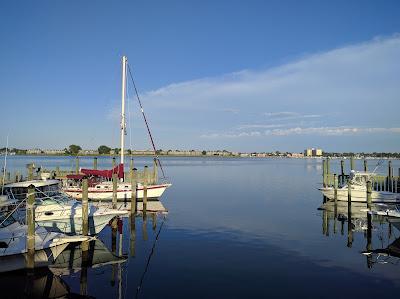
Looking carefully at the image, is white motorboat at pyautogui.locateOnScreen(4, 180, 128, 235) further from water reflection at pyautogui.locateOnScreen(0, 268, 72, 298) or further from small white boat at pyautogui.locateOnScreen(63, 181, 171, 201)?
small white boat at pyautogui.locateOnScreen(63, 181, 171, 201)

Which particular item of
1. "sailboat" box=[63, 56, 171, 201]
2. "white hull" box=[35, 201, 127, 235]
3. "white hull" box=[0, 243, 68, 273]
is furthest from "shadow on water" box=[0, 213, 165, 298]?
"sailboat" box=[63, 56, 171, 201]

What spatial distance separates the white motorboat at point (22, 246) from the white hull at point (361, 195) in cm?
2786

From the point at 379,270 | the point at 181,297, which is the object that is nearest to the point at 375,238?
the point at 379,270

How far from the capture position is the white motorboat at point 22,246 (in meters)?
15.3

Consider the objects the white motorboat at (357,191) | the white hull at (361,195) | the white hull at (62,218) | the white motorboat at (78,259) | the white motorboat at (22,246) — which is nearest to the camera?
the white motorboat at (22,246)

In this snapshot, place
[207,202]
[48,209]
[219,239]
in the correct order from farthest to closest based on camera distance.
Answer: [207,202]
[219,239]
[48,209]

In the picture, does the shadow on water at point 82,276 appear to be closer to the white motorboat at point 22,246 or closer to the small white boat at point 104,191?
the white motorboat at point 22,246

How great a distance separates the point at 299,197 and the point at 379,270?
1097 inches

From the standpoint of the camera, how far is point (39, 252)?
52.4 feet

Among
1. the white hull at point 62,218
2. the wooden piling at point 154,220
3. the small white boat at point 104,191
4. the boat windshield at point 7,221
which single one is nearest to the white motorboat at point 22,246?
the boat windshield at point 7,221

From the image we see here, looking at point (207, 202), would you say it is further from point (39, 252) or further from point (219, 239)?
point (39, 252)

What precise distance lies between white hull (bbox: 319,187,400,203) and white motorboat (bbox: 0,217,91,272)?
27861 mm

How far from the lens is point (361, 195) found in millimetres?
37656

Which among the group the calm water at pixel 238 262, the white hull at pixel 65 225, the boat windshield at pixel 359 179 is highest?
the boat windshield at pixel 359 179
